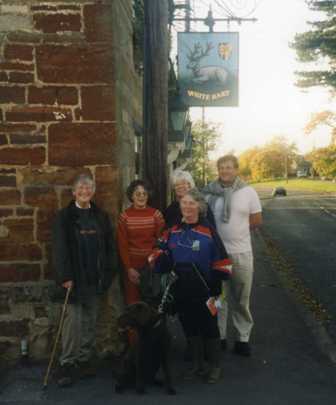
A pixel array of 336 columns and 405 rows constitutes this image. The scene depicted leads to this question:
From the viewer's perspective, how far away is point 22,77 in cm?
469

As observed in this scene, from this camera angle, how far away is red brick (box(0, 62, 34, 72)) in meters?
4.68

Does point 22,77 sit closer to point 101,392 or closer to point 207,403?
point 101,392

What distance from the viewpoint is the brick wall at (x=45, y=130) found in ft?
15.3

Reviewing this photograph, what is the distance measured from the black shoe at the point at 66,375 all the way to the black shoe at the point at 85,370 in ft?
0.32

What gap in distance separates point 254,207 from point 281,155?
112292 millimetres

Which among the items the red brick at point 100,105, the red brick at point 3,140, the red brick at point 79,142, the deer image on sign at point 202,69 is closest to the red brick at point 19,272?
the red brick at point 79,142

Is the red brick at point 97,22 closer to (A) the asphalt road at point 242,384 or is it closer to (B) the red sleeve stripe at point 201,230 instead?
(B) the red sleeve stripe at point 201,230

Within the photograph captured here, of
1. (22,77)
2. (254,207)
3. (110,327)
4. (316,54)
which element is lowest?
(110,327)

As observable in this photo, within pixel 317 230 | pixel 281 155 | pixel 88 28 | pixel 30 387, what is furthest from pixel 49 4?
pixel 281 155

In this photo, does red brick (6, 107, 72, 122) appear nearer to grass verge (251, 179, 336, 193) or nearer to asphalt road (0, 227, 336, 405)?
asphalt road (0, 227, 336, 405)

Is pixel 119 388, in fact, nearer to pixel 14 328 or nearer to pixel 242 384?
pixel 242 384

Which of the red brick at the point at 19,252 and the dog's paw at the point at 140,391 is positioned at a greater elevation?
the red brick at the point at 19,252

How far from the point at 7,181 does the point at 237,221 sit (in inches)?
86.6

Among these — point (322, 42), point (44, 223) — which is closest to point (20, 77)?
point (44, 223)
